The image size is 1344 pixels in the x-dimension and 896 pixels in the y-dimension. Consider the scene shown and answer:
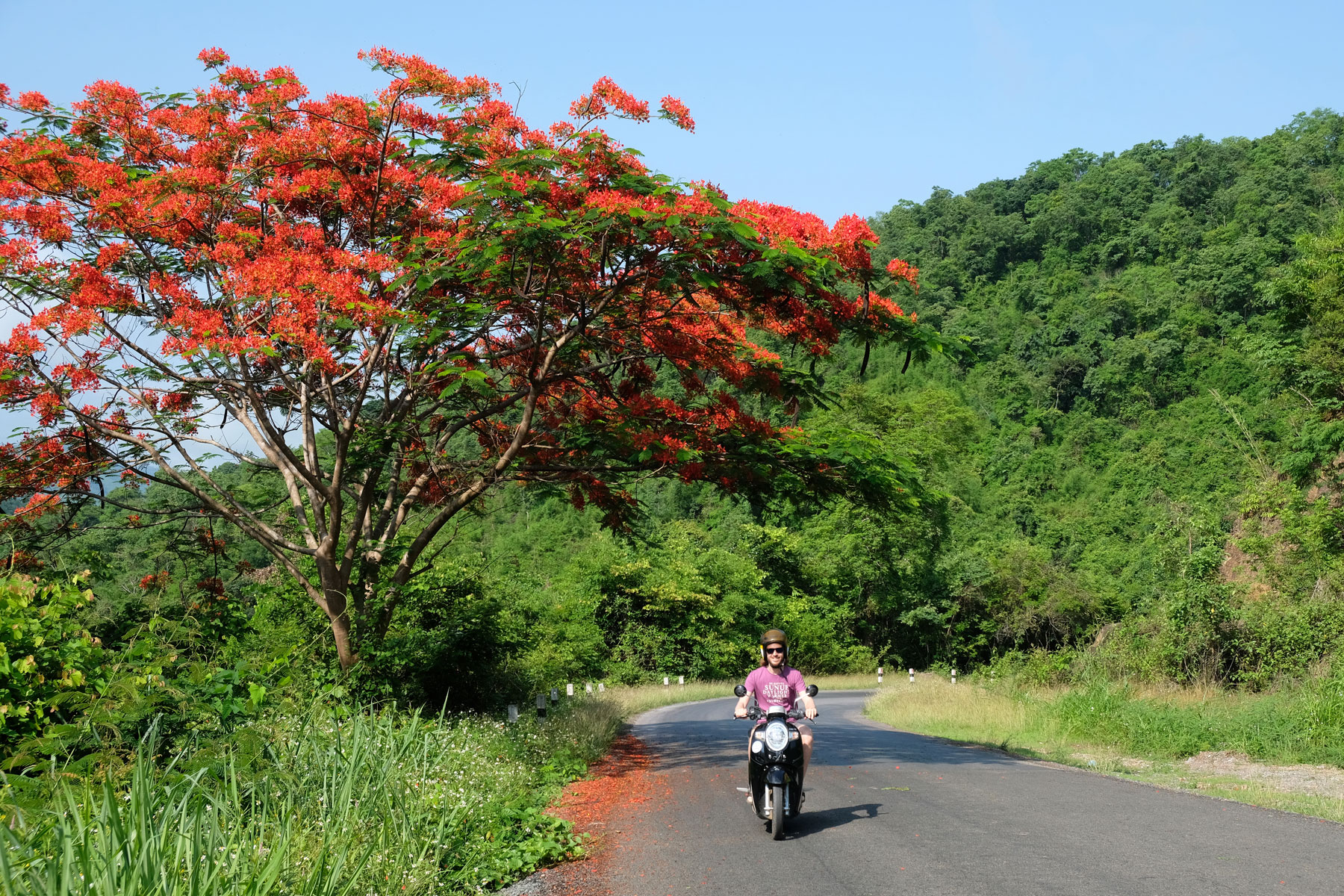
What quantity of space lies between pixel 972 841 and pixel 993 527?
197 feet

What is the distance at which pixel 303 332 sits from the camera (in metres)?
10.6

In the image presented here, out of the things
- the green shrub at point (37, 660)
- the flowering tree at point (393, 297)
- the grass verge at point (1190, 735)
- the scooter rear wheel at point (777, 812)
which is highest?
the flowering tree at point (393, 297)

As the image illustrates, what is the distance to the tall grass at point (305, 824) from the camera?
4.30 m

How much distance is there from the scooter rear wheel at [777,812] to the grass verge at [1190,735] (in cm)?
416

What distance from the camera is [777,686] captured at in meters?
8.31

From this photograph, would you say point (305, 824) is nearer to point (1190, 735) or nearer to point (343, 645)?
point (343, 645)

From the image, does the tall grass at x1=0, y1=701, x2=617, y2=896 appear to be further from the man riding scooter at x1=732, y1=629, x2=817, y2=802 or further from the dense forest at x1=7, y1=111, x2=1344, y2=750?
the man riding scooter at x1=732, y1=629, x2=817, y2=802

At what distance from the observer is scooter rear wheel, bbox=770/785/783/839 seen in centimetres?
754

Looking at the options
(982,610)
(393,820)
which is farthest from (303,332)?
(982,610)

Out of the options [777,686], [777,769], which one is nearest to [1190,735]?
[777,686]

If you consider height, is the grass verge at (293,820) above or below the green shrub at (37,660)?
below

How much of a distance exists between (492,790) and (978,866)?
4222mm

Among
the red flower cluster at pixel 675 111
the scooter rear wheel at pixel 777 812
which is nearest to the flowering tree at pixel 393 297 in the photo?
the red flower cluster at pixel 675 111

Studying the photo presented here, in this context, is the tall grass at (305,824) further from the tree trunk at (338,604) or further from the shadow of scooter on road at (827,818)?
the tree trunk at (338,604)
